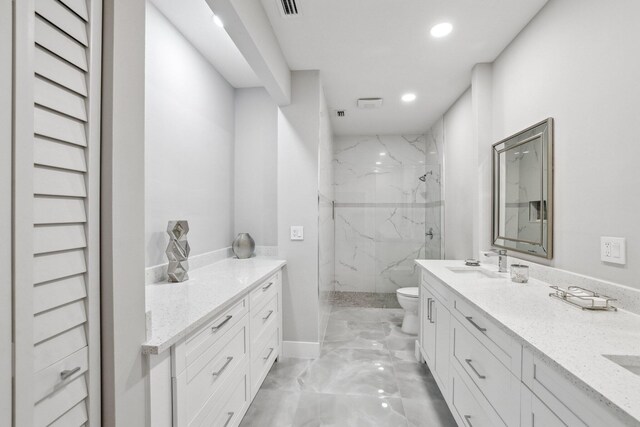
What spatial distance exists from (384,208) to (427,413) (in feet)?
8.56

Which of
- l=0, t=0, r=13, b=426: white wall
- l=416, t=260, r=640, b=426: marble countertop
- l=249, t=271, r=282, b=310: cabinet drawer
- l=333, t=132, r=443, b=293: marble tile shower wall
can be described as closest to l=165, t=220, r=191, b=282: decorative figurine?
l=249, t=271, r=282, b=310: cabinet drawer

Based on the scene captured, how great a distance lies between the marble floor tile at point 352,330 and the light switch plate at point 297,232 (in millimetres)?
1105

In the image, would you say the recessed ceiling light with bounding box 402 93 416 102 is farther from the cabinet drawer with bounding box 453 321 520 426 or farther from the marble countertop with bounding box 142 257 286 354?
the cabinet drawer with bounding box 453 321 520 426

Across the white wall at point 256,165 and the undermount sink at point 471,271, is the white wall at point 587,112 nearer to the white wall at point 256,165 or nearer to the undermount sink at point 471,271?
the undermount sink at point 471,271

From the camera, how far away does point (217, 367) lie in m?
1.37

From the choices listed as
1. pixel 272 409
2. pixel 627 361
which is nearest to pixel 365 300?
pixel 272 409

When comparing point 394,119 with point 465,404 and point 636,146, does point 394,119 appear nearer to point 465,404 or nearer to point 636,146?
point 636,146

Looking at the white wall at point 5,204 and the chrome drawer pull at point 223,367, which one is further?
the chrome drawer pull at point 223,367

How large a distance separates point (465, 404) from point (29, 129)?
191 cm

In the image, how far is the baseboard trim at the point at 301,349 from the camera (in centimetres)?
257

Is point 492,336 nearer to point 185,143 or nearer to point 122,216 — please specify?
point 122,216

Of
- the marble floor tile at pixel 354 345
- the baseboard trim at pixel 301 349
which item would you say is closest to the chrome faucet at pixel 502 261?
the marble floor tile at pixel 354 345

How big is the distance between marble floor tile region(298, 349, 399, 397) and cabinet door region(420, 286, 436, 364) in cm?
32

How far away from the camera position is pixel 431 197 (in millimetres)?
3924
